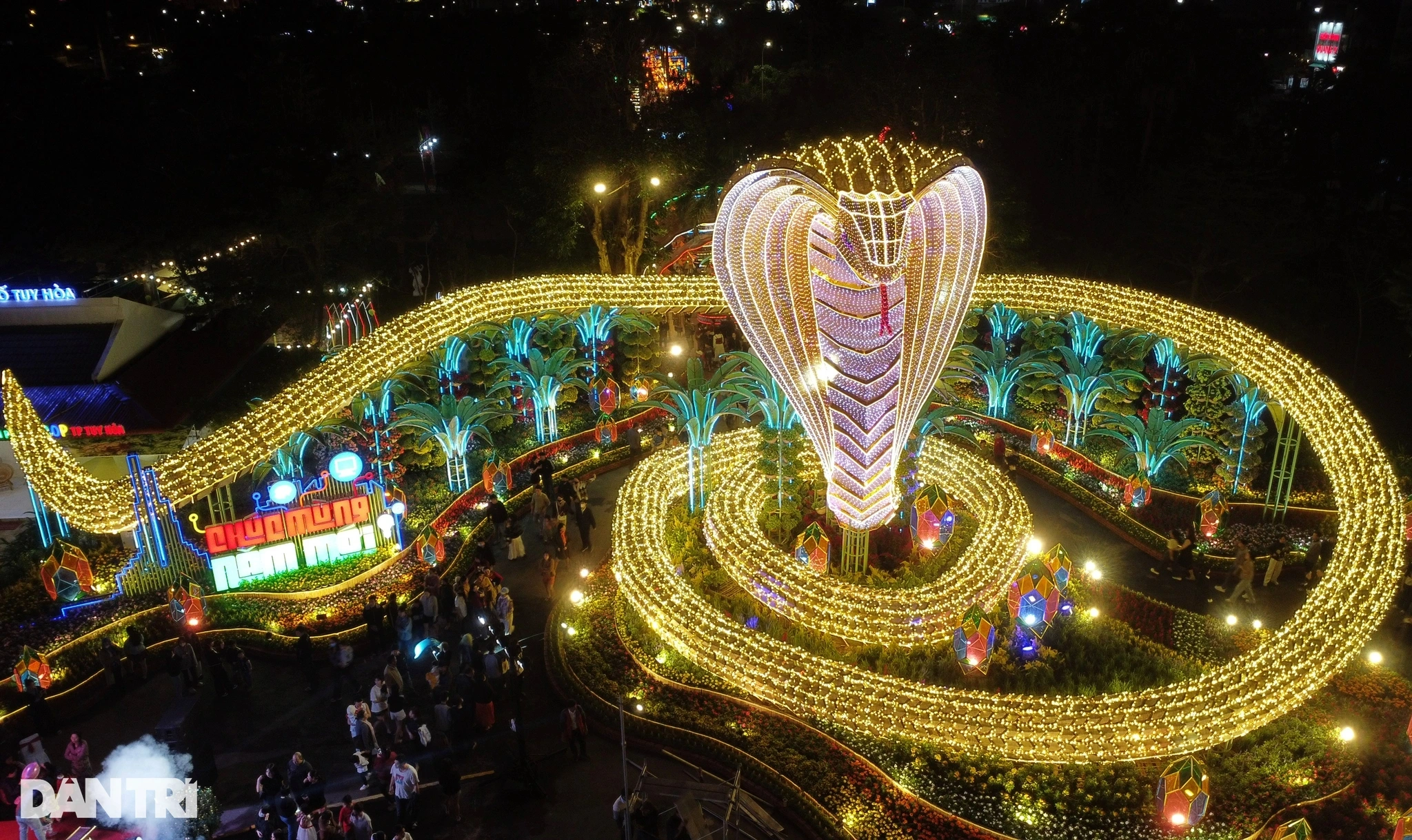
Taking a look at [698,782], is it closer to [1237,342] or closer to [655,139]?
[1237,342]

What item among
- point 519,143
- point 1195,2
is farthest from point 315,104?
point 1195,2

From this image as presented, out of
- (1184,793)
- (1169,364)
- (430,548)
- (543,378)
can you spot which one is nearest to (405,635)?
(430,548)

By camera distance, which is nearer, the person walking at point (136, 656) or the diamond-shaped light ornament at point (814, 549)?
the person walking at point (136, 656)

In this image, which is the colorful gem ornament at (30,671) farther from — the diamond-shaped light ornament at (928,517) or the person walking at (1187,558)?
the person walking at (1187,558)

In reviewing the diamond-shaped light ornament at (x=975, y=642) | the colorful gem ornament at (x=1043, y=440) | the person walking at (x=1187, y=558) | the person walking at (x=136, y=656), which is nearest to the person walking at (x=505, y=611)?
the person walking at (x=136, y=656)

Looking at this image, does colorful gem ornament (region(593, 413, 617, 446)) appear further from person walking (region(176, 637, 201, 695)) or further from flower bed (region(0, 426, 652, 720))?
person walking (region(176, 637, 201, 695))

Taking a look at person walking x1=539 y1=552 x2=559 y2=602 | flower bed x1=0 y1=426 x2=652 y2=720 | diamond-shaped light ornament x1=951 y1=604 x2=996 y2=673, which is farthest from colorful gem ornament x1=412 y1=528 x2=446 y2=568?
diamond-shaped light ornament x1=951 y1=604 x2=996 y2=673

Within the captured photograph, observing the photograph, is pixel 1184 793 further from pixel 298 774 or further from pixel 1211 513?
pixel 298 774

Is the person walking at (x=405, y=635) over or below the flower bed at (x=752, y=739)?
over
